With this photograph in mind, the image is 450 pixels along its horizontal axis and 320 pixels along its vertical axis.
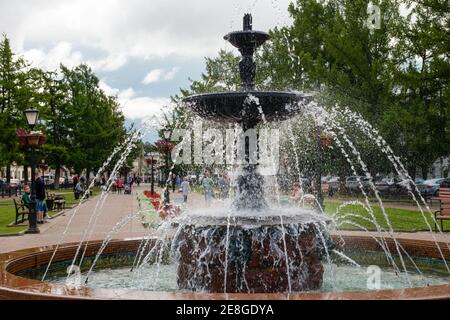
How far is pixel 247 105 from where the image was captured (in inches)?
334

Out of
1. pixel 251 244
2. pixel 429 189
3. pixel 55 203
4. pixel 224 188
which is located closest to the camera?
pixel 251 244

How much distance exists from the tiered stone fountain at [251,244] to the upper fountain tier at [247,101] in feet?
0.05

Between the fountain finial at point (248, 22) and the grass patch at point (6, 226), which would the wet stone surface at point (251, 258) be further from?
the grass patch at point (6, 226)

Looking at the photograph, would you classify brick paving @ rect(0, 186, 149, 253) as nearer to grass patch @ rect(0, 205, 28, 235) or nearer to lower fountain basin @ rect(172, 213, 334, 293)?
grass patch @ rect(0, 205, 28, 235)

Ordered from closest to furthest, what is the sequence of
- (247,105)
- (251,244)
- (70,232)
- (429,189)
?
1. (251,244)
2. (247,105)
3. (70,232)
4. (429,189)

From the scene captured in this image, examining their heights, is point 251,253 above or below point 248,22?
below

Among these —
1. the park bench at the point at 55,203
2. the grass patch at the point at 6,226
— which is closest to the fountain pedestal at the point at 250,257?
the grass patch at the point at 6,226

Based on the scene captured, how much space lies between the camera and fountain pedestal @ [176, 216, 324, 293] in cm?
749

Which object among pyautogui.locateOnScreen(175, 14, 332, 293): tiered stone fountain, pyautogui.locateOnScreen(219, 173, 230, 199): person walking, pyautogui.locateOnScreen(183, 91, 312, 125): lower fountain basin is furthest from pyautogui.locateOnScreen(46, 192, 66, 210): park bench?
pyautogui.locateOnScreen(175, 14, 332, 293): tiered stone fountain

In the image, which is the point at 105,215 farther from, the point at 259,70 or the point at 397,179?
the point at 397,179

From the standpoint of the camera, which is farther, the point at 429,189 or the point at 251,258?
the point at 429,189

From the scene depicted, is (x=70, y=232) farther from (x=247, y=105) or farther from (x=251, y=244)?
(x=251, y=244)

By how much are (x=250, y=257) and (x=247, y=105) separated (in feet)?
7.46

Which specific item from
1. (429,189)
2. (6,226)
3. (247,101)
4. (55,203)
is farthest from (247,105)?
(429,189)
